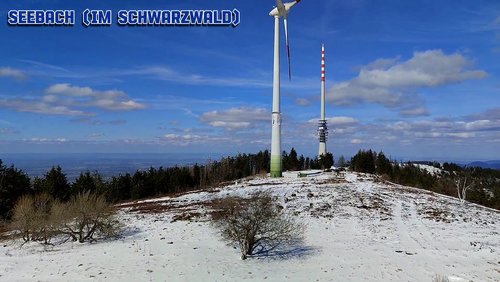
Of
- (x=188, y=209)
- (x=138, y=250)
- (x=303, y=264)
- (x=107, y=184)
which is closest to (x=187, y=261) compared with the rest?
(x=138, y=250)

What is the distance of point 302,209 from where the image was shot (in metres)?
42.8

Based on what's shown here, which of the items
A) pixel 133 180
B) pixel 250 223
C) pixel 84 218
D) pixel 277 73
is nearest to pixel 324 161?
pixel 277 73

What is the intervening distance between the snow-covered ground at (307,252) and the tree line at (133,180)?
7.61 m

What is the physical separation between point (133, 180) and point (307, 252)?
244 ft

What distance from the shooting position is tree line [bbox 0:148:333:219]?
63750mm

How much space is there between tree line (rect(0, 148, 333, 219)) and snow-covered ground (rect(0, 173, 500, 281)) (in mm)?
7615

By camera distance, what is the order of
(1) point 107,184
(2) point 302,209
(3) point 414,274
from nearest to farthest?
1. (3) point 414,274
2. (2) point 302,209
3. (1) point 107,184

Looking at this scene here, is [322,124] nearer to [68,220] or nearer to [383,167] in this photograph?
[383,167]

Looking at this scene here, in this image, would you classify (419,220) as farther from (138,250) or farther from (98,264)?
(98,264)

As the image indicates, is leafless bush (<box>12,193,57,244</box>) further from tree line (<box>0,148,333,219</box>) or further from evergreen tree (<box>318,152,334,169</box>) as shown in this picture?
evergreen tree (<box>318,152,334,169</box>)

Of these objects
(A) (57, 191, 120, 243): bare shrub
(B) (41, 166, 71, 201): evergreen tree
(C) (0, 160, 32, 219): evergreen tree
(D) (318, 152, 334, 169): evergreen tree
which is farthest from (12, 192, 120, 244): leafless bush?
(D) (318, 152, 334, 169): evergreen tree

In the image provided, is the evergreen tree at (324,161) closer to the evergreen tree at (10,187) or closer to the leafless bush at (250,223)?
the evergreen tree at (10,187)

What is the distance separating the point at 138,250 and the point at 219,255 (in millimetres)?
6472

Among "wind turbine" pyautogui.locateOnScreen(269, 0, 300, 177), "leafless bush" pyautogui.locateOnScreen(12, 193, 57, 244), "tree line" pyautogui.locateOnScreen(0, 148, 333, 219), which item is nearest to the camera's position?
"leafless bush" pyautogui.locateOnScreen(12, 193, 57, 244)
